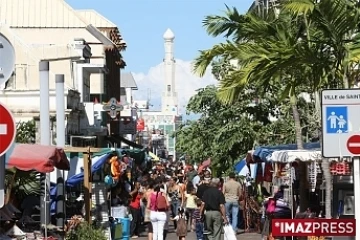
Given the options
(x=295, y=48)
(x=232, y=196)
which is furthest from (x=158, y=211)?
(x=295, y=48)

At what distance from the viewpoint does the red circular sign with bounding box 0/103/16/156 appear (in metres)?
8.83

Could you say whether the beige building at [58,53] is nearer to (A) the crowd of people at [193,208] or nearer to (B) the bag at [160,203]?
(A) the crowd of people at [193,208]

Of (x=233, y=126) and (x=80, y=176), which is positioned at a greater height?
(x=233, y=126)

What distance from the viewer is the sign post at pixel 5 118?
883 cm

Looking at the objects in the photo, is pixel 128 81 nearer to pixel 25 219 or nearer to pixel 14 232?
pixel 25 219

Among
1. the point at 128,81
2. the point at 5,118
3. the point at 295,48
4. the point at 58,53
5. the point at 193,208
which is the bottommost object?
the point at 193,208

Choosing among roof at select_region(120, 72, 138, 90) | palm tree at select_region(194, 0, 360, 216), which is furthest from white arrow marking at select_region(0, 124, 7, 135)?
roof at select_region(120, 72, 138, 90)

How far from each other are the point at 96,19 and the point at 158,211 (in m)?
49.6

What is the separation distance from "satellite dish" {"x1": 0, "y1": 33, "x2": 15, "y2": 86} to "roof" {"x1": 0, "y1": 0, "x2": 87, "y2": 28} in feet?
155

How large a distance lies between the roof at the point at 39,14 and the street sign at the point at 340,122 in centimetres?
4622

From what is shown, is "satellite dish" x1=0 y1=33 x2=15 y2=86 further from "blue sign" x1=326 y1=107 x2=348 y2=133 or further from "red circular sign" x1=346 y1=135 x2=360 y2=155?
"red circular sign" x1=346 y1=135 x2=360 y2=155


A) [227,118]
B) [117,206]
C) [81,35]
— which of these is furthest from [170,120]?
[117,206]

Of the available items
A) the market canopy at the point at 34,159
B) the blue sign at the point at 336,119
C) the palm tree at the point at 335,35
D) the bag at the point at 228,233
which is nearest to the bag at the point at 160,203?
the bag at the point at 228,233

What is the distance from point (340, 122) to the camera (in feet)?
35.2
